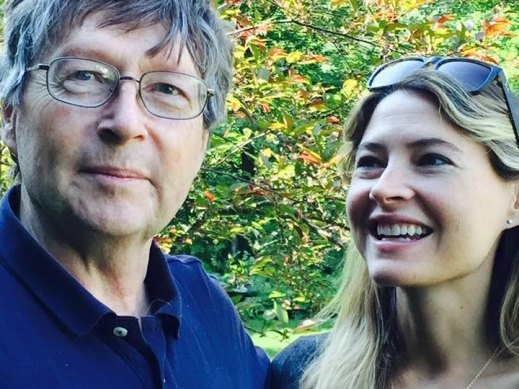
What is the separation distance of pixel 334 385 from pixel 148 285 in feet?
2.26

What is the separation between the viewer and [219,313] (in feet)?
8.20

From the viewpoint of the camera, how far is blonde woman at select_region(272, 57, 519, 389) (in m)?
2.19

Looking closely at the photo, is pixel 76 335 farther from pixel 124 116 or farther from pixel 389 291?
pixel 389 291

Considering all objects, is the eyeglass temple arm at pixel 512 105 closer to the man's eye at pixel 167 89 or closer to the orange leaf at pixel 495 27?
the man's eye at pixel 167 89

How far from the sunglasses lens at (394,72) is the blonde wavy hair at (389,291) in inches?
1.0

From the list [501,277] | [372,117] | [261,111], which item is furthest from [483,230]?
[261,111]

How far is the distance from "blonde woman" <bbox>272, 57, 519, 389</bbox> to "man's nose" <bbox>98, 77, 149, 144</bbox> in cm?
69

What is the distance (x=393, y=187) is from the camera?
87.0 inches

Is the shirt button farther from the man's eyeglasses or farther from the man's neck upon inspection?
the man's eyeglasses

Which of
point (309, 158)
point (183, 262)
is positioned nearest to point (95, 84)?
point (183, 262)

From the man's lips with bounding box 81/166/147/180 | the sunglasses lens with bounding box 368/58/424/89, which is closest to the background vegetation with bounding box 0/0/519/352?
the sunglasses lens with bounding box 368/58/424/89

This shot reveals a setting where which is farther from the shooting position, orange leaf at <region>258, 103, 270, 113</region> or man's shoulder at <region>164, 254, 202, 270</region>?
orange leaf at <region>258, 103, 270, 113</region>

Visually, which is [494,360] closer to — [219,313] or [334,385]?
[334,385]

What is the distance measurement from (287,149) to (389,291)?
99cm
